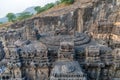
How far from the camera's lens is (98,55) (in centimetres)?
1888

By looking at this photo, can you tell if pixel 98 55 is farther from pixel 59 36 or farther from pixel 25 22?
pixel 25 22

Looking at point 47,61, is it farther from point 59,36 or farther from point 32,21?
point 32,21

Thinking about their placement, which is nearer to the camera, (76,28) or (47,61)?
(47,61)

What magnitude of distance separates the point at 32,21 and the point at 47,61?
94.4ft

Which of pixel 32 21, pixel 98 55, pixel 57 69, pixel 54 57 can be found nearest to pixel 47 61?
pixel 54 57

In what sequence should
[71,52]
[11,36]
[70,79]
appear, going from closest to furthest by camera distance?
[70,79] < [71,52] < [11,36]

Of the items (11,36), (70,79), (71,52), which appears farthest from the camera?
(11,36)

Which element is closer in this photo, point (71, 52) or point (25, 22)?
point (71, 52)

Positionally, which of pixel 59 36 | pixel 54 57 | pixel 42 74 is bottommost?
pixel 42 74

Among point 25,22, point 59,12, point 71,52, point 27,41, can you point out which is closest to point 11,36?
point 25,22

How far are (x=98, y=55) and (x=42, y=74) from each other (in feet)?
15.6

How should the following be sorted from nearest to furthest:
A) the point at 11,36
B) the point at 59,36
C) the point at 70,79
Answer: the point at 70,79 < the point at 59,36 < the point at 11,36

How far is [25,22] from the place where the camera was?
4803 centimetres

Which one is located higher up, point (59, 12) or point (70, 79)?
point (59, 12)
